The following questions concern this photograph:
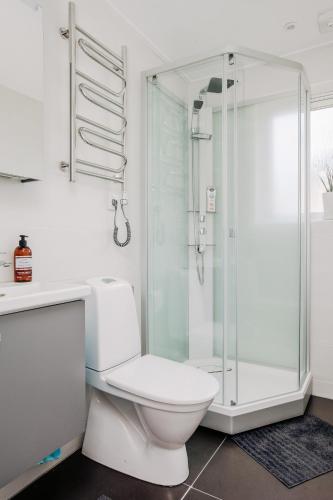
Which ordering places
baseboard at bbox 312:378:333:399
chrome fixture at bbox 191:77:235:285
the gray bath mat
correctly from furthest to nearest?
1. baseboard at bbox 312:378:333:399
2. chrome fixture at bbox 191:77:235:285
3. the gray bath mat

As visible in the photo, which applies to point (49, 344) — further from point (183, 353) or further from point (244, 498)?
point (183, 353)

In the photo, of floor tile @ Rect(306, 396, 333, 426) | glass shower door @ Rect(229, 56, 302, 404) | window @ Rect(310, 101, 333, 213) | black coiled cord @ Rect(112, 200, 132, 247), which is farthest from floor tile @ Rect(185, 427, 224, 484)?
window @ Rect(310, 101, 333, 213)

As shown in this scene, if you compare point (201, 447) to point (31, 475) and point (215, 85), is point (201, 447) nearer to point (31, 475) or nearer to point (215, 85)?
point (31, 475)

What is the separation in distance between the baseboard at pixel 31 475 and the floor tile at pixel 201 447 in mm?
596

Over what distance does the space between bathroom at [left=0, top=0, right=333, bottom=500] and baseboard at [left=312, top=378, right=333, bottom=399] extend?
0.10ft

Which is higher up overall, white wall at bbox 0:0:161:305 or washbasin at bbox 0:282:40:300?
white wall at bbox 0:0:161:305

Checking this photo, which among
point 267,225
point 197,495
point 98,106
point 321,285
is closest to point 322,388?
point 321,285

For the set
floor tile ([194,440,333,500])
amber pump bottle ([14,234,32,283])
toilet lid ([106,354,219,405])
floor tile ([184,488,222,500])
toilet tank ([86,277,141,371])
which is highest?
amber pump bottle ([14,234,32,283])

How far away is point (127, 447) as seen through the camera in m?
1.53

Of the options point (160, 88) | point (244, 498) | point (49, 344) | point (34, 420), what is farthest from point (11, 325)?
point (160, 88)

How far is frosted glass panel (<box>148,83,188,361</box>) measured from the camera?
2.21 meters

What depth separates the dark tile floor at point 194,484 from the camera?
139cm

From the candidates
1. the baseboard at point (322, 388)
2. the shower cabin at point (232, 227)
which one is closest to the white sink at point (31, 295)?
the shower cabin at point (232, 227)

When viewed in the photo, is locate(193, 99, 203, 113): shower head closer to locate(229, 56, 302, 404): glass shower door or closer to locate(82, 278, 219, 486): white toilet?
locate(229, 56, 302, 404): glass shower door
